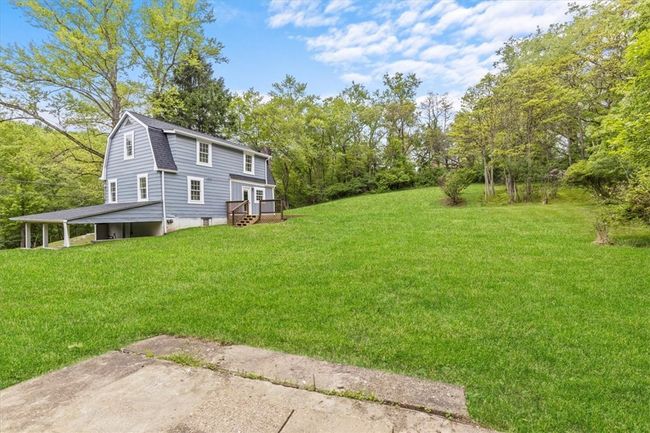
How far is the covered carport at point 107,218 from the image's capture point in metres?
11.8

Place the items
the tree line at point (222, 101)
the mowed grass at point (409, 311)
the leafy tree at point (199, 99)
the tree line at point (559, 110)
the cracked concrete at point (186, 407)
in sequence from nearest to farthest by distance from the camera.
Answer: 1. the cracked concrete at point (186, 407)
2. the mowed grass at point (409, 311)
3. the tree line at point (559, 110)
4. the tree line at point (222, 101)
5. the leafy tree at point (199, 99)

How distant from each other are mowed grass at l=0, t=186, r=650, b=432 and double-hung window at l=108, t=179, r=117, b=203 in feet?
24.6

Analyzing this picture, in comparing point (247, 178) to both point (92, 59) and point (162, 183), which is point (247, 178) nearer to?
point (162, 183)

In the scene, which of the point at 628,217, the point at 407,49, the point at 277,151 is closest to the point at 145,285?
the point at 628,217

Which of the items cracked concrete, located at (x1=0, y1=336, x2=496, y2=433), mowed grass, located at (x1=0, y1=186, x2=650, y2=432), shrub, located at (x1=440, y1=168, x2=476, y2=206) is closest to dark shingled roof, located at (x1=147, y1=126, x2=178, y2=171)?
mowed grass, located at (x1=0, y1=186, x2=650, y2=432)

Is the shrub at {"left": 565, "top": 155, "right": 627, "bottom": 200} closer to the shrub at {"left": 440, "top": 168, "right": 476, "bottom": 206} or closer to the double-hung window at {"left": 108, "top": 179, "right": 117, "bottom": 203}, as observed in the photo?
the shrub at {"left": 440, "top": 168, "right": 476, "bottom": 206}

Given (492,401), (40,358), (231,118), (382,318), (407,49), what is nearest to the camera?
(492,401)

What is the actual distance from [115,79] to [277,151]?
40.2ft

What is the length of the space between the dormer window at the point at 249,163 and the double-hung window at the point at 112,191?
6.48 m

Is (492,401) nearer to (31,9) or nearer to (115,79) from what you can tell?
(115,79)

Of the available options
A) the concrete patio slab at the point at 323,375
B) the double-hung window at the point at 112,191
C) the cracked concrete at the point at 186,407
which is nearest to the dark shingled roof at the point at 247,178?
the double-hung window at the point at 112,191

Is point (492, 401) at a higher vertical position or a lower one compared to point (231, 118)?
lower

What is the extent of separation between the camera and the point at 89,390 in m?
2.56

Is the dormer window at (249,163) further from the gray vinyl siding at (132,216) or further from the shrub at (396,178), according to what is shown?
the shrub at (396,178)
